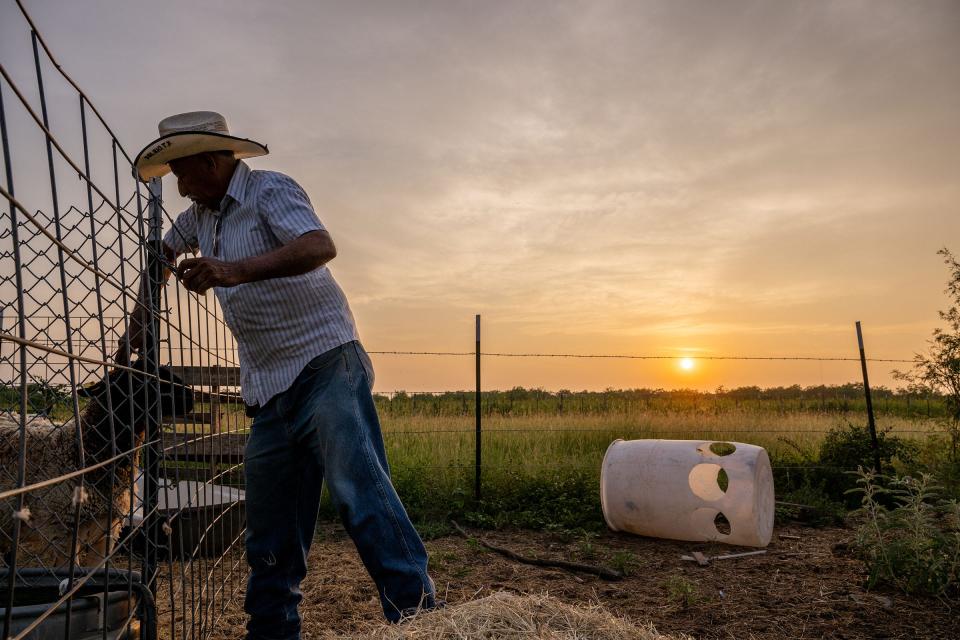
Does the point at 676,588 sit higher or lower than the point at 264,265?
lower

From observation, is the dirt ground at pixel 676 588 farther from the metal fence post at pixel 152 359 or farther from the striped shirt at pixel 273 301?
the striped shirt at pixel 273 301

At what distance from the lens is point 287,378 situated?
2834 mm

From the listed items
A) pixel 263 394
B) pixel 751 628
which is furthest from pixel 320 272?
pixel 751 628

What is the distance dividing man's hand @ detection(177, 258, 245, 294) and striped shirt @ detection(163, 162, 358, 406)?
435 millimetres

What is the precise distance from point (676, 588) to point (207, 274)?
322 cm

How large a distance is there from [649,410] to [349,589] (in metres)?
7.69


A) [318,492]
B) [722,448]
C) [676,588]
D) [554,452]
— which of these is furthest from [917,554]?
[722,448]

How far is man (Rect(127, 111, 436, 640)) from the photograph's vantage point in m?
2.63

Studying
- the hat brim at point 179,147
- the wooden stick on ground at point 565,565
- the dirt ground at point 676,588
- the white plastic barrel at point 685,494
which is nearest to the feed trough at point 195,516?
the dirt ground at point 676,588

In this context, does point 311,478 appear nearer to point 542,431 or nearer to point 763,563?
point 763,563

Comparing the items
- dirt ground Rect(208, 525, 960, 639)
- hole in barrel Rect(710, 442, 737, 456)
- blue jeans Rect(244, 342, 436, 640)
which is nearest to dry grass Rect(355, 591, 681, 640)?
blue jeans Rect(244, 342, 436, 640)

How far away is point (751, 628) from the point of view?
3.75 metres

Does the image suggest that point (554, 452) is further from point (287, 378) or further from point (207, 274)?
point (207, 274)

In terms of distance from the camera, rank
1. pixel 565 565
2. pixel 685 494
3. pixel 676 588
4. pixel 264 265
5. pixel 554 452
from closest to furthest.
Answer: pixel 264 265 < pixel 676 588 < pixel 565 565 < pixel 685 494 < pixel 554 452
